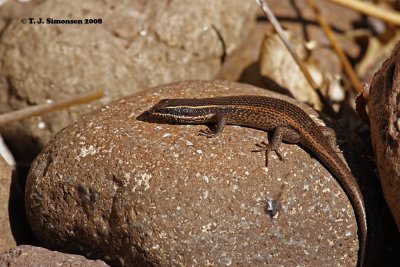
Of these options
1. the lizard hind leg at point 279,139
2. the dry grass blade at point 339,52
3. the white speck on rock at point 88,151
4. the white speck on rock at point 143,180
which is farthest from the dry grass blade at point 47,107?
the dry grass blade at point 339,52

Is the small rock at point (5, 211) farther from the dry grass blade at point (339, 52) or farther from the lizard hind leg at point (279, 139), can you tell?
the dry grass blade at point (339, 52)

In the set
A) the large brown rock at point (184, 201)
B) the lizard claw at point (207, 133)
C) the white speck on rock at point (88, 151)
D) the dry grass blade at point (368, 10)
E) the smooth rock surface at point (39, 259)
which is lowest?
the smooth rock surface at point (39, 259)

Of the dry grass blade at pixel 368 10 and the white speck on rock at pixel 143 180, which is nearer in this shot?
the white speck on rock at pixel 143 180

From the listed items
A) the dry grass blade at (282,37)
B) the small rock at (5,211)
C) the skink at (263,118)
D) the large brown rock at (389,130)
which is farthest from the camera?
the dry grass blade at (282,37)

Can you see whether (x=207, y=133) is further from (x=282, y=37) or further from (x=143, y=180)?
(x=282, y=37)

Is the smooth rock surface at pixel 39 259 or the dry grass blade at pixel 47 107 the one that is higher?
the dry grass blade at pixel 47 107

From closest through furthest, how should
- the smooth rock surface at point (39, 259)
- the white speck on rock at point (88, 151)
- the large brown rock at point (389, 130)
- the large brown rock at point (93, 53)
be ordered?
1. the large brown rock at point (389, 130)
2. the smooth rock surface at point (39, 259)
3. the white speck on rock at point (88, 151)
4. the large brown rock at point (93, 53)
